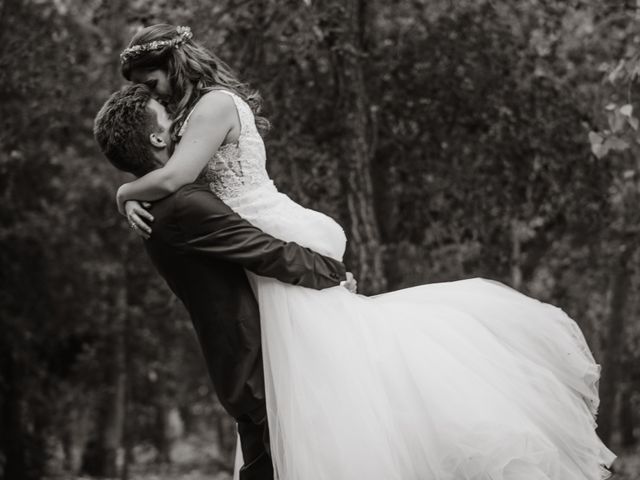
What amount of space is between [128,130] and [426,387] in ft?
5.07

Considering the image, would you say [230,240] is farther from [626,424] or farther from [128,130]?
[626,424]

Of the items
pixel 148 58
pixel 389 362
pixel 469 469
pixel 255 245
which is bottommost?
pixel 469 469

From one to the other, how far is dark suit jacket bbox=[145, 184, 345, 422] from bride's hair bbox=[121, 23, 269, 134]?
0.42 metres

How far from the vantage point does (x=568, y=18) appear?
903cm

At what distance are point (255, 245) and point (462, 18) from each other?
5.79 metres

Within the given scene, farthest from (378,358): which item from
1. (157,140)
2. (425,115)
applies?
(425,115)

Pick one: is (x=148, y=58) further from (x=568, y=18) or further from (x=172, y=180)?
(x=568, y=18)

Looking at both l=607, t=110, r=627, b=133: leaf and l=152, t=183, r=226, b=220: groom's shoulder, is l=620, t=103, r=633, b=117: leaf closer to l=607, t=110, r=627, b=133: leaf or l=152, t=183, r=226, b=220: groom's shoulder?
l=607, t=110, r=627, b=133: leaf

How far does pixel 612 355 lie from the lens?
12.7 meters

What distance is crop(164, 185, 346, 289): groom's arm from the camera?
343 centimetres

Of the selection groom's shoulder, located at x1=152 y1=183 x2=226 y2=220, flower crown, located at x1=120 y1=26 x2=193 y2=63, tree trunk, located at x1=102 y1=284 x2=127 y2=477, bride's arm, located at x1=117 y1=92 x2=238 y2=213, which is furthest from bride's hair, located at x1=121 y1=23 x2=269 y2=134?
tree trunk, located at x1=102 y1=284 x2=127 y2=477

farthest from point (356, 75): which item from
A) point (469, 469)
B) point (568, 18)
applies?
point (469, 469)

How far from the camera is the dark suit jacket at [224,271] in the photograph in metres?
3.45

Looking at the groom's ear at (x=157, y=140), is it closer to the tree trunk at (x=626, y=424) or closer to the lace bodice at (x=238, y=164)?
the lace bodice at (x=238, y=164)
